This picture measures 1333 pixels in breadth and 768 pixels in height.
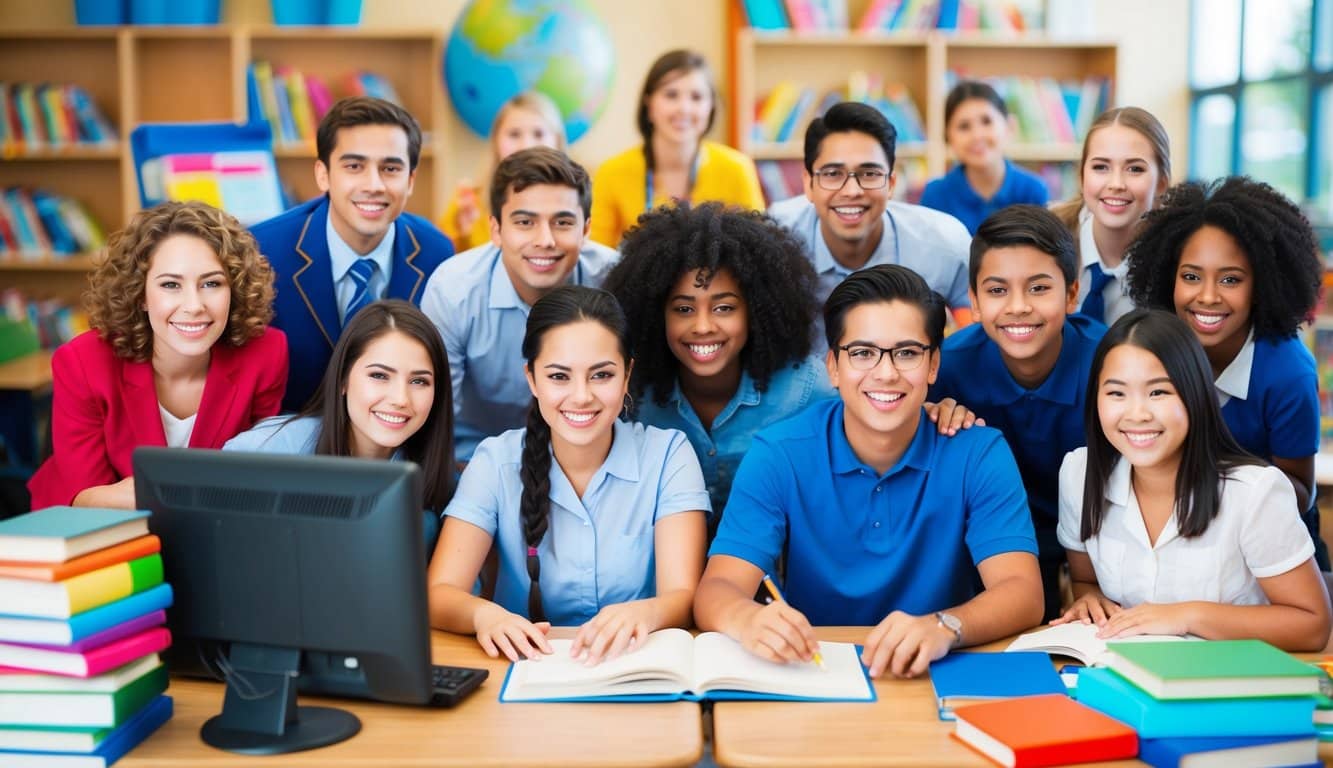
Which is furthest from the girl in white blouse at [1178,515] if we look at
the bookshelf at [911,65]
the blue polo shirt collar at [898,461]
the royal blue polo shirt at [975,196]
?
the bookshelf at [911,65]

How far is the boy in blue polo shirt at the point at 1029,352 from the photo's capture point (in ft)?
8.15

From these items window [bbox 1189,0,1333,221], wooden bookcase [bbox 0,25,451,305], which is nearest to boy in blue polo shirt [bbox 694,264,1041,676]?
window [bbox 1189,0,1333,221]

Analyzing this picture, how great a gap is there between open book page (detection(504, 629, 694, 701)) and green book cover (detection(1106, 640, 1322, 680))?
597 millimetres

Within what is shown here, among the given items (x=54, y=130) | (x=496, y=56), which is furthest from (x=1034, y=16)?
(x=54, y=130)

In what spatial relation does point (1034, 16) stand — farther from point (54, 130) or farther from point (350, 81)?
point (54, 130)

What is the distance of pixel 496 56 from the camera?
538cm

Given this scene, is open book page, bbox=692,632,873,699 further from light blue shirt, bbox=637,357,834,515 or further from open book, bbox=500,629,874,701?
light blue shirt, bbox=637,357,834,515

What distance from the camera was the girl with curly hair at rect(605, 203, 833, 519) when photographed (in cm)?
264

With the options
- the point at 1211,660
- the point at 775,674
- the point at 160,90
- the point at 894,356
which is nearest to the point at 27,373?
the point at 160,90

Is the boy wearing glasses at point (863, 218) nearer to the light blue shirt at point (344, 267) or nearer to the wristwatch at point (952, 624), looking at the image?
the light blue shirt at point (344, 267)

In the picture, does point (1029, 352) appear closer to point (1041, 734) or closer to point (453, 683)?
point (1041, 734)

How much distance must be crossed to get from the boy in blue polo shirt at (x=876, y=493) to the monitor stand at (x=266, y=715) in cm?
71

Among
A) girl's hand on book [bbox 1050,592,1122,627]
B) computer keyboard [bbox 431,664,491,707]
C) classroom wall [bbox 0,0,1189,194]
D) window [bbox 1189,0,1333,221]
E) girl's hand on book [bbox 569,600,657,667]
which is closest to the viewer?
computer keyboard [bbox 431,664,491,707]

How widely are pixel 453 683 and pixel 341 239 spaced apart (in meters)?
1.68
